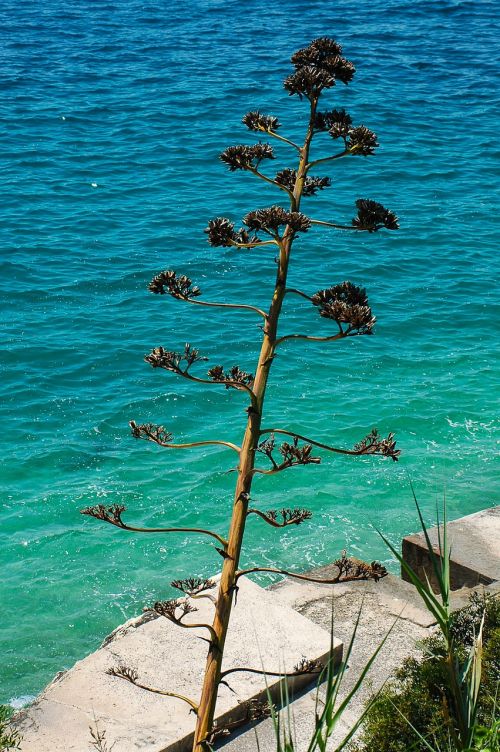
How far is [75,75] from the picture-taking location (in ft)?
97.4

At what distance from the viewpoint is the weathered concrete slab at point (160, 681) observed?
6875mm

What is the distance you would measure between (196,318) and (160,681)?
34.3ft

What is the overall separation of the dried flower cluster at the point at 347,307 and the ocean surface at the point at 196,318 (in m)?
5.38

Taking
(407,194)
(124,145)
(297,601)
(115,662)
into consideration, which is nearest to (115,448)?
(297,601)

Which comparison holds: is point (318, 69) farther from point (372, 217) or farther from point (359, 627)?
point (359, 627)

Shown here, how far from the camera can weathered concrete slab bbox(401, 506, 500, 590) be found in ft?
31.1

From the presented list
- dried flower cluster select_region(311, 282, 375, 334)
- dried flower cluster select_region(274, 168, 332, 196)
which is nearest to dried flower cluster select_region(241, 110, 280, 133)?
dried flower cluster select_region(274, 168, 332, 196)

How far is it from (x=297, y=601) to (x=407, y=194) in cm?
1490

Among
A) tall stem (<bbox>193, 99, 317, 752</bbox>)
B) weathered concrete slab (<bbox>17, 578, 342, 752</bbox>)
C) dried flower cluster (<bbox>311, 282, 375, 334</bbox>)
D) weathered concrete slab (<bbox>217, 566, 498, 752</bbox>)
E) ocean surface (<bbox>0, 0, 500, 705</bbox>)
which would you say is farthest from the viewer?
ocean surface (<bbox>0, 0, 500, 705</bbox>)

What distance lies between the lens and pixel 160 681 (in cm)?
741

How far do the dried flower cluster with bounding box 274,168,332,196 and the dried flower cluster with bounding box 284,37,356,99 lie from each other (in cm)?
39

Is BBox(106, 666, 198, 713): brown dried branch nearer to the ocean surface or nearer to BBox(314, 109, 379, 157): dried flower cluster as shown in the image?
BBox(314, 109, 379, 157): dried flower cluster

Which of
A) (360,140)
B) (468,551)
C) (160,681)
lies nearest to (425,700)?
(160,681)

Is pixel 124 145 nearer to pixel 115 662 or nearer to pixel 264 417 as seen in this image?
pixel 264 417
